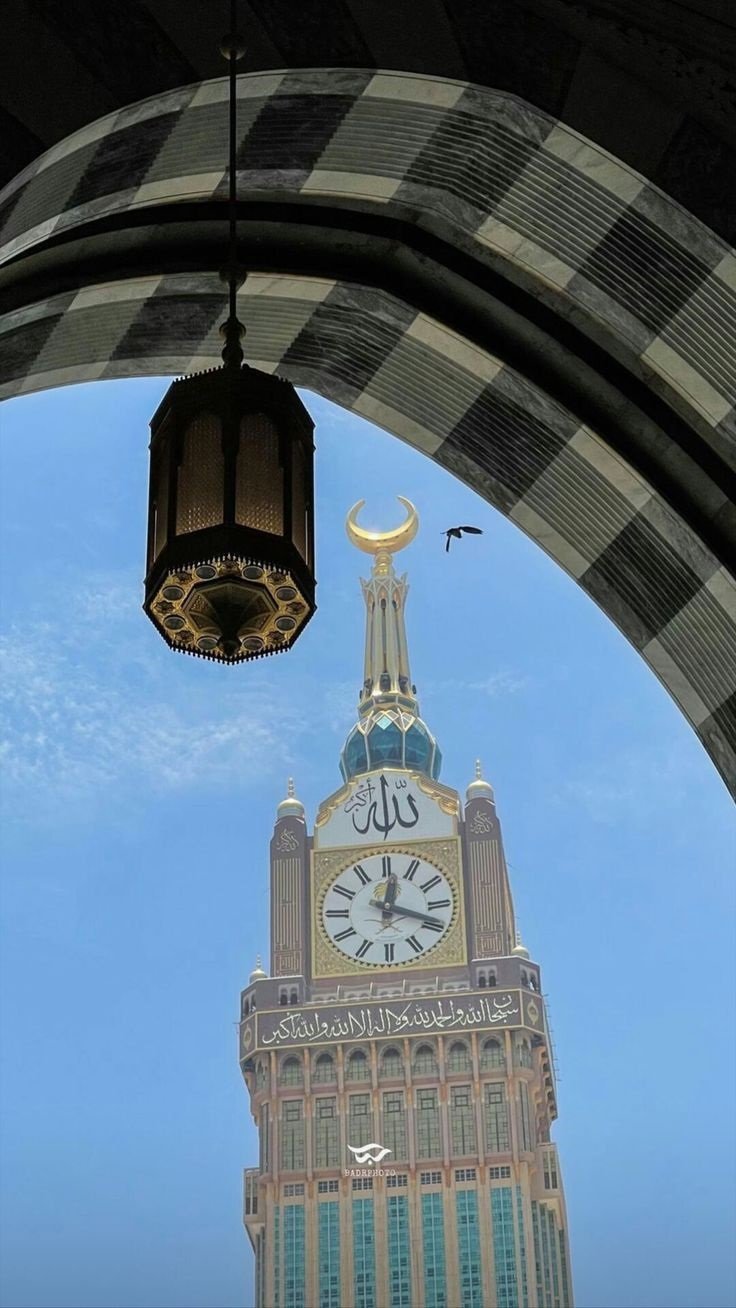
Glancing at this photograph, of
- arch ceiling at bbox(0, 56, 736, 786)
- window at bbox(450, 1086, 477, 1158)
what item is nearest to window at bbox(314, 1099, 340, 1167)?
window at bbox(450, 1086, 477, 1158)

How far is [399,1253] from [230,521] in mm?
58066

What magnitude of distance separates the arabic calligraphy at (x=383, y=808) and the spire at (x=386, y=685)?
5.09ft

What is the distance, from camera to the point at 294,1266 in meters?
57.9

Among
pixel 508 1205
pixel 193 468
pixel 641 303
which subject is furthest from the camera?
pixel 508 1205

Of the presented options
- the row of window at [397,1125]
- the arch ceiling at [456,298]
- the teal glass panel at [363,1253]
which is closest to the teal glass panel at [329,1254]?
the teal glass panel at [363,1253]

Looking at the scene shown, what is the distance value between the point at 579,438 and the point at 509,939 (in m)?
56.7

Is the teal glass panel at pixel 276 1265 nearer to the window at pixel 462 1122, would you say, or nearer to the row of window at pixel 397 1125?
the row of window at pixel 397 1125

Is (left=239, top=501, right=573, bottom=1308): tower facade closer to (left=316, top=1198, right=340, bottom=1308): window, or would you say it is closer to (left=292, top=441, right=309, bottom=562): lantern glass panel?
(left=316, top=1198, right=340, bottom=1308): window

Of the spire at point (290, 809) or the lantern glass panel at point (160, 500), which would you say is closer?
the lantern glass panel at point (160, 500)

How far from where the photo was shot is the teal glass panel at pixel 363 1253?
5741cm

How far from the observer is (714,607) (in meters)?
4.51

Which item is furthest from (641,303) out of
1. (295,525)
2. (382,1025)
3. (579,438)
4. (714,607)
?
(382,1025)

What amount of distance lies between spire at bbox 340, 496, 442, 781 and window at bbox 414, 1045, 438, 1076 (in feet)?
35.3

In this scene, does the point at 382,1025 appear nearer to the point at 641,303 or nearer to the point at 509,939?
the point at 509,939
